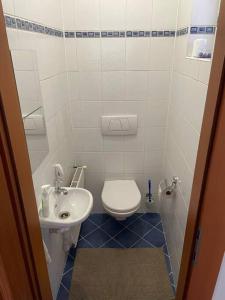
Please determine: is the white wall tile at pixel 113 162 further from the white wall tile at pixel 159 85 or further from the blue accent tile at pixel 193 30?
the blue accent tile at pixel 193 30

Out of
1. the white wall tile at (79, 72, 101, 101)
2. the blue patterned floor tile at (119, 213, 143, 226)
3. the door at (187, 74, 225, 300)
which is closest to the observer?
the door at (187, 74, 225, 300)

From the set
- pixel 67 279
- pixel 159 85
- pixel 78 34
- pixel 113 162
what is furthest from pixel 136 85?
pixel 67 279

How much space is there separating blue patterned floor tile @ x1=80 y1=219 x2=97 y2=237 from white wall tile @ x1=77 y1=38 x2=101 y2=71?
5.20 feet

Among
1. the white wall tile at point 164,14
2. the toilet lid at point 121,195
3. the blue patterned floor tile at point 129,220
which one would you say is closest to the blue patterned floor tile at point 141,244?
the blue patterned floor tile at point 129,220

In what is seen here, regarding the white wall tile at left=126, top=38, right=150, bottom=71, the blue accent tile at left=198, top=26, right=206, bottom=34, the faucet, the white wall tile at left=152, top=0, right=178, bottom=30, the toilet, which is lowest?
the toilet

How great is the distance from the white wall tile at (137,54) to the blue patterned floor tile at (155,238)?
63.2 inches

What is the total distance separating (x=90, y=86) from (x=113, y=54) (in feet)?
1.13

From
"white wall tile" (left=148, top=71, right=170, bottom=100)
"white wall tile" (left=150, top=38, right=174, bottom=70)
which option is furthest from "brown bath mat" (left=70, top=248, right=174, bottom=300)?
"white wall tile" (left=150, top=38, right=174, bottom=70)

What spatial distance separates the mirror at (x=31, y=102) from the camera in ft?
3.84

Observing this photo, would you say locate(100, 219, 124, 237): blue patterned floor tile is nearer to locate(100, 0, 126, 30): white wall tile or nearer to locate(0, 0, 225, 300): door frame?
locate(0, 0, 225, 300): door frame

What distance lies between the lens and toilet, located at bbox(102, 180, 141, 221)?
200 cm

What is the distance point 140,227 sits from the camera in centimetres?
238

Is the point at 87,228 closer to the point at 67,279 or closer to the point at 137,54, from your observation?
the point at 67,279

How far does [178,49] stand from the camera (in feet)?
5.90
